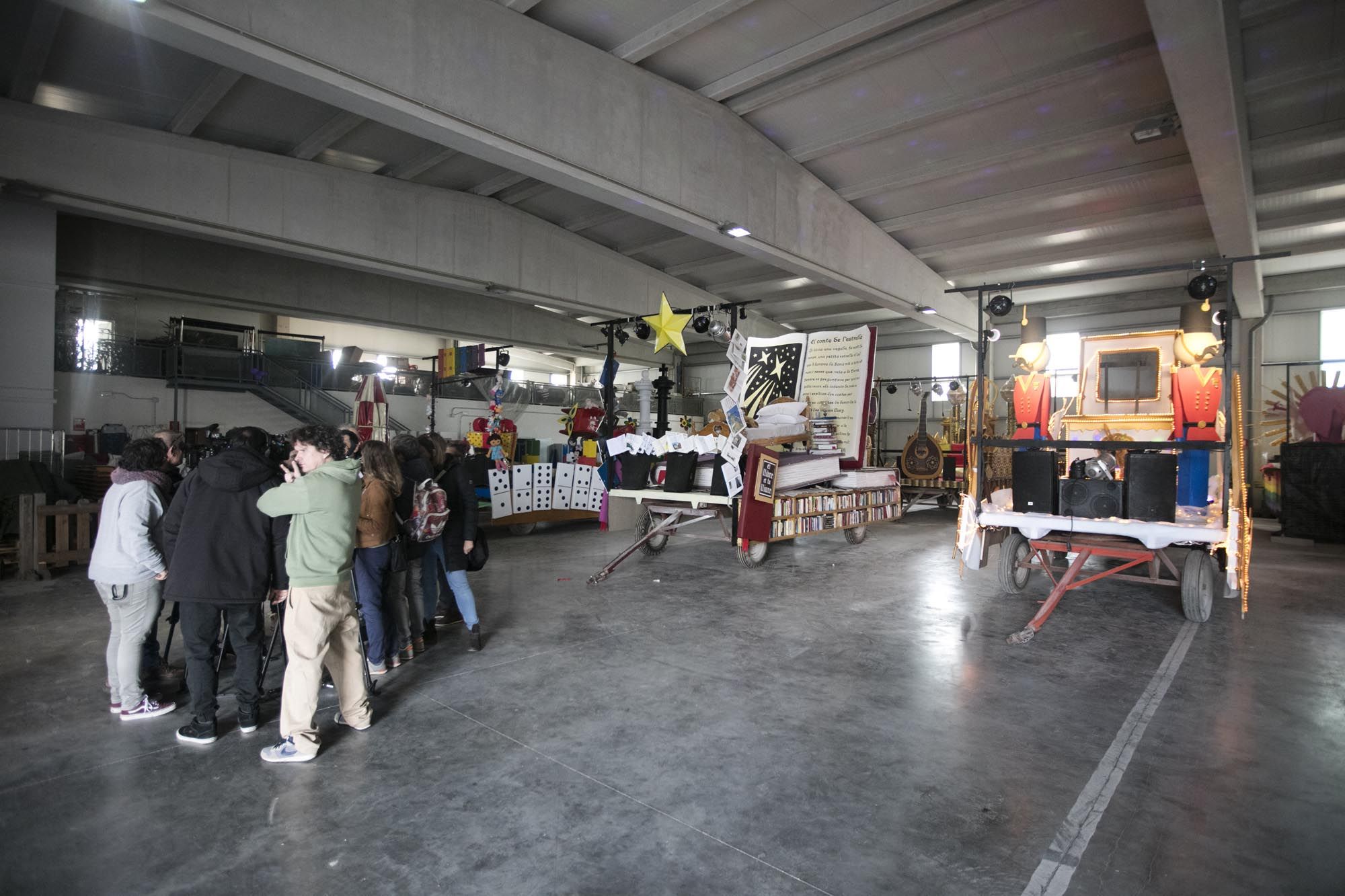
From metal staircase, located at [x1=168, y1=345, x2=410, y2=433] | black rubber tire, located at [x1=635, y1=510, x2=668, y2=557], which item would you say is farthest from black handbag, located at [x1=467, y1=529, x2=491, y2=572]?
metal staircase, located at [x1=168, y1=345, x2=410, y2=433]

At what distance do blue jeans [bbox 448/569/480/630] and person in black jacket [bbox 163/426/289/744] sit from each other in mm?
1516

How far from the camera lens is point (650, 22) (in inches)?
281

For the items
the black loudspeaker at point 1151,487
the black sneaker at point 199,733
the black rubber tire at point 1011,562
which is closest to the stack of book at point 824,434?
the black rubber tire at point 1011,562

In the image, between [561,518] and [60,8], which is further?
[561,518]

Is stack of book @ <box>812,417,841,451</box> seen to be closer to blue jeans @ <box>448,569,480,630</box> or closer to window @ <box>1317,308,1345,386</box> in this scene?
blue jeans @ <box>448,569,480,630</box>

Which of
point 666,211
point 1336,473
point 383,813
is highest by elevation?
point 666,211

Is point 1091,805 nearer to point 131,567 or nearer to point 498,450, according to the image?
point 131,567

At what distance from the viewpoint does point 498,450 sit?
10.7m

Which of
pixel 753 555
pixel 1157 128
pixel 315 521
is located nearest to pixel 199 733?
pixel 315 521

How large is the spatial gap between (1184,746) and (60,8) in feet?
35.2

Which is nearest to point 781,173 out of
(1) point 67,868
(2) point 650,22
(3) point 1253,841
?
(2) point 650,22

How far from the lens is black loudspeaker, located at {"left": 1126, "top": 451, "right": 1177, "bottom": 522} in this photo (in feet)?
18.1

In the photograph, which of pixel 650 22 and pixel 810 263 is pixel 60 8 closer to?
pixel 650 22

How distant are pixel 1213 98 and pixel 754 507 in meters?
5.89
